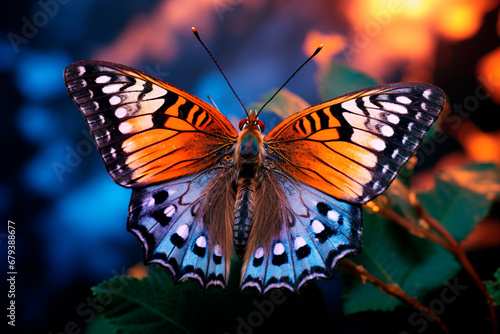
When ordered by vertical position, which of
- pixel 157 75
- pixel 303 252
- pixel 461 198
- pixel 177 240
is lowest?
pixel 461 198

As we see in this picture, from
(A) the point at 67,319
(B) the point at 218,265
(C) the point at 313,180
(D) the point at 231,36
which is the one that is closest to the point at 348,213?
(C) the point at 313,180

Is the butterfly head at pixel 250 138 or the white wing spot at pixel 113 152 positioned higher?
the white wing spot at pixel 113 152

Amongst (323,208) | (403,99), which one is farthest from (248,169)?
(403,99)

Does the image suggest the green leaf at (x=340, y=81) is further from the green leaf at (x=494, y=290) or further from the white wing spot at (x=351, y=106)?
the green leaf at (x=494, y=290)

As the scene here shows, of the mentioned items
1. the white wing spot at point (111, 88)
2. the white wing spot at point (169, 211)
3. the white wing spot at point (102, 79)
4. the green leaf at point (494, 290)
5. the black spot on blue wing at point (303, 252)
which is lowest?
the green leaf at point (494, 290)

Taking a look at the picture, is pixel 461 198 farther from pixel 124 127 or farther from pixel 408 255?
pixel 124 127

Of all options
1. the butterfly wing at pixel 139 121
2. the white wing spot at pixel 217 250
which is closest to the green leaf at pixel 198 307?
the white wing spot at pixel 217 250
